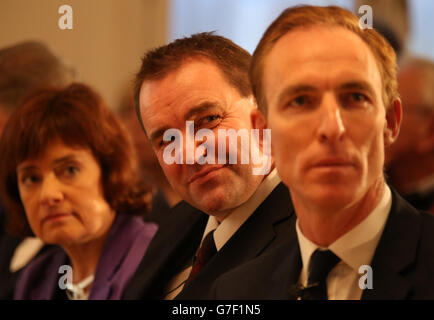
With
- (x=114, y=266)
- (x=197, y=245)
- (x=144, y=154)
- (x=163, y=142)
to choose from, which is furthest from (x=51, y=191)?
(x=144, y=154)

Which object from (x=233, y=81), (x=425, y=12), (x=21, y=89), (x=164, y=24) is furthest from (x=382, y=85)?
(x=164, y=24)

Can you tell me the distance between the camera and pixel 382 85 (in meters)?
1.16

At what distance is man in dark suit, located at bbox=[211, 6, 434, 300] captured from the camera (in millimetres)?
1110

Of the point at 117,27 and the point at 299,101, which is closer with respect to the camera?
the point at 299,101

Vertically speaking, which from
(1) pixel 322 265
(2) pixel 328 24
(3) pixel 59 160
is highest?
(2) pixel 328 24

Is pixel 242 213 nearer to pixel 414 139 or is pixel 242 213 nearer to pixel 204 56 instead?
pixel 204 56

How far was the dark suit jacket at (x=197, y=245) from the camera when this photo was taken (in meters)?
1.48

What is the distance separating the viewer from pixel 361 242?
1.16 m

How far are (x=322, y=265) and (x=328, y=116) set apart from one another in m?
0.25

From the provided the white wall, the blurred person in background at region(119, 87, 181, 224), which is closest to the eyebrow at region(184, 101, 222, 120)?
the blurred person in background at region(119, 87, 181, 224)

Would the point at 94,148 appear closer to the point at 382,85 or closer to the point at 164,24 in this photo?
the point at 382,85

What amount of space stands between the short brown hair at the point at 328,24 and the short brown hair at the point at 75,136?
993 millimetres

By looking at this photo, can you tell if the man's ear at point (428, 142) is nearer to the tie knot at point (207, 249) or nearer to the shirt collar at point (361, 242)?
the tie knot at point (207, 249)

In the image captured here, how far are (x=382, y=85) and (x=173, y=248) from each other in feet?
2.72
